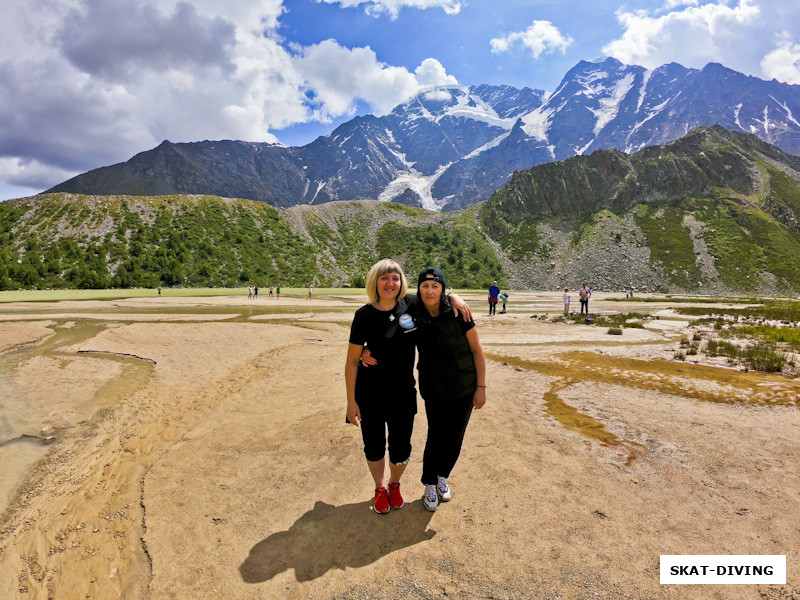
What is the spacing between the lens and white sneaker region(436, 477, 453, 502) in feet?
15.5

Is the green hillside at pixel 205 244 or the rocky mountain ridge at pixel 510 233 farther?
the rocky mountain ridge at pixel 510 233

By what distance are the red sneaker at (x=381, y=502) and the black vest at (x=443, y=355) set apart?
4.47ft

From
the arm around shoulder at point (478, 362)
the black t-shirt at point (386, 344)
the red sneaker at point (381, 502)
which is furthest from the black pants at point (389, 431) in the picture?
the arm around shoulder at point (478, 362)

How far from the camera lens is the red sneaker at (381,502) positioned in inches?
176

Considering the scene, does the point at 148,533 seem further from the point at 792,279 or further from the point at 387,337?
the point at 792,279

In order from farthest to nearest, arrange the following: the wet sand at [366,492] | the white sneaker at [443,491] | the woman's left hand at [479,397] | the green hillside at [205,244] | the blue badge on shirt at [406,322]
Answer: the green hillside at [205,244] < the white sneaker at [443,491] < the woman's left hand at [479,397] < the blue badge on shirt at [406,322] < the wet sand at [366,492]

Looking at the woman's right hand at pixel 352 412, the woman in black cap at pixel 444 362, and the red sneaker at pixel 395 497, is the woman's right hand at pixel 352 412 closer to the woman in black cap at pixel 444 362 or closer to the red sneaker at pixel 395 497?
the woman in black cap at pixel 444 362

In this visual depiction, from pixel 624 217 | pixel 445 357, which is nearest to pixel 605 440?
pixel 445 357

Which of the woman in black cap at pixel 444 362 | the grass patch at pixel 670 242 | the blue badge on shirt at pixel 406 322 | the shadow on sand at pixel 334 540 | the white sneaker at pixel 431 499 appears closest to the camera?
the shadow on sand at pixel 334 540

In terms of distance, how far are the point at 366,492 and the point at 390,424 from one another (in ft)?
4.56

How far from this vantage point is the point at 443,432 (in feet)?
14.8

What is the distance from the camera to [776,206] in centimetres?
9969

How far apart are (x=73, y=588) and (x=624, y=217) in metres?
129

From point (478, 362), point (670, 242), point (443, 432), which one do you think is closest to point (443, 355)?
point (478, 362)
